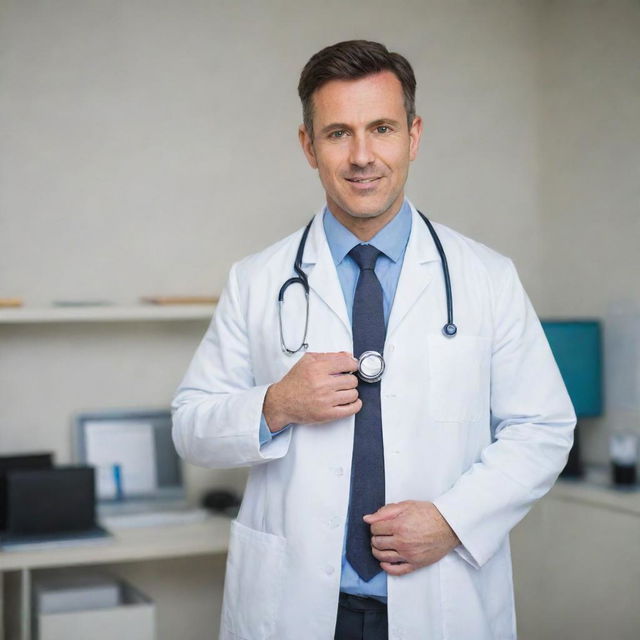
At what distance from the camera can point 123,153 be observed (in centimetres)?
309

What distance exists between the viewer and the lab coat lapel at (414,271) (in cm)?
174

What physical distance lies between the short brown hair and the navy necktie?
0.38 metres

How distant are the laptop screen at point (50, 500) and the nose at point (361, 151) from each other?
59.1 inches

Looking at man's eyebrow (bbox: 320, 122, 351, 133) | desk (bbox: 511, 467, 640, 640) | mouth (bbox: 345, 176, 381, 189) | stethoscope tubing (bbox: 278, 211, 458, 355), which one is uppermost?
man's eyebrow (bbox: 320, 122, 351, 133)

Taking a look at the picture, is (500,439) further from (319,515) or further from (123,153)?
(123,153)

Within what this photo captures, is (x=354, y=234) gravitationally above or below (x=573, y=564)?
above

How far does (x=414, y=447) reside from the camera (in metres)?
1.69

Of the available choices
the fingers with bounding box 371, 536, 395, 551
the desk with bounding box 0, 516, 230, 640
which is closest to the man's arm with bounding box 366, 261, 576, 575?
the fingers with bounding box 371, 536, 395, 551

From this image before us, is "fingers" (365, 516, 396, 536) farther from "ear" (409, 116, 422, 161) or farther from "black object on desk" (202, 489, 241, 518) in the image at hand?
"black object on desk" (202, 489, 241, 518)

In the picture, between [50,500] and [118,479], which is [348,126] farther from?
[118,479]

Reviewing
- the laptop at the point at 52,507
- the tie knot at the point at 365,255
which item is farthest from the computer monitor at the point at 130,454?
the tie knot at the point at 365,255

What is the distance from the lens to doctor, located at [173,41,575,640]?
1648mm

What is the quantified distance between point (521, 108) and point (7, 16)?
6.05ft

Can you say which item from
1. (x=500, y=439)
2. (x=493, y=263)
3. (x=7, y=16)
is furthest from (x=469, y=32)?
(x=500, y=439)
